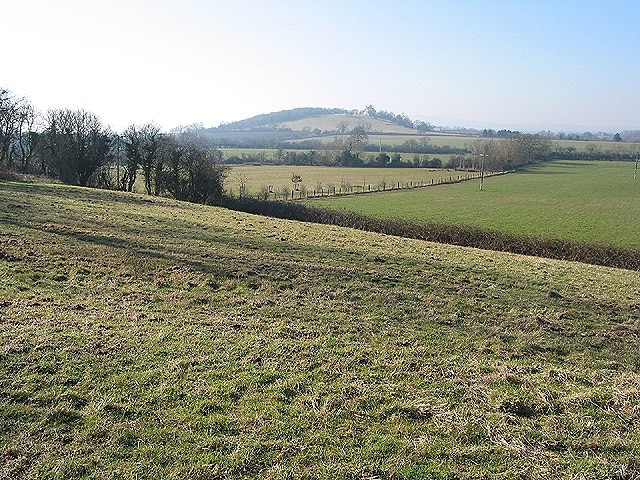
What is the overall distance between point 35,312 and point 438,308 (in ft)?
30.6

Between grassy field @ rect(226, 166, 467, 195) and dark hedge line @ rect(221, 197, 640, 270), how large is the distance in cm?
2846

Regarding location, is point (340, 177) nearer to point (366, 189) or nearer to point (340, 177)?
point (340, 177)

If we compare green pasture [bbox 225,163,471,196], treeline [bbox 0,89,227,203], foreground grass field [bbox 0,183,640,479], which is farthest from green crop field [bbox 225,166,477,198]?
foreground grass field [bbox 0,183,640,479]

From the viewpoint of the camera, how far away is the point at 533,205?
6212cm

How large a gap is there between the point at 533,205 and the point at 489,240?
106 feet

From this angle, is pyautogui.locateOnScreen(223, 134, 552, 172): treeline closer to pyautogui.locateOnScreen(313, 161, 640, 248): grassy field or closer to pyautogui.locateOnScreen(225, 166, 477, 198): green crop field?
A: pyautogui.locateOnScreen(225, 166, 477, 198): green crop field

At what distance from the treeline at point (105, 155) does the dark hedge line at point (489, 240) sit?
12340 mm

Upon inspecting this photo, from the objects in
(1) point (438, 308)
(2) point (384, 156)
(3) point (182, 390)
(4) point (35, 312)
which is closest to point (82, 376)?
(3) point (182, 390)

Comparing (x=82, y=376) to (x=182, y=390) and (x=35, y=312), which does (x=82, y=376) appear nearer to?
(x=182, y=390)

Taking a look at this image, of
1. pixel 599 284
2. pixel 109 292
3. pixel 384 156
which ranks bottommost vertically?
pixel 599 284

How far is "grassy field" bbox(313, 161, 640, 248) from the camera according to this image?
45.3 m

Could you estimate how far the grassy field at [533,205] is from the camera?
45.3 metres

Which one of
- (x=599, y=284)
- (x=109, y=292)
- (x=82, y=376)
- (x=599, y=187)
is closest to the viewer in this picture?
(x=82, y=376)

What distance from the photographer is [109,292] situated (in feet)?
39.0
